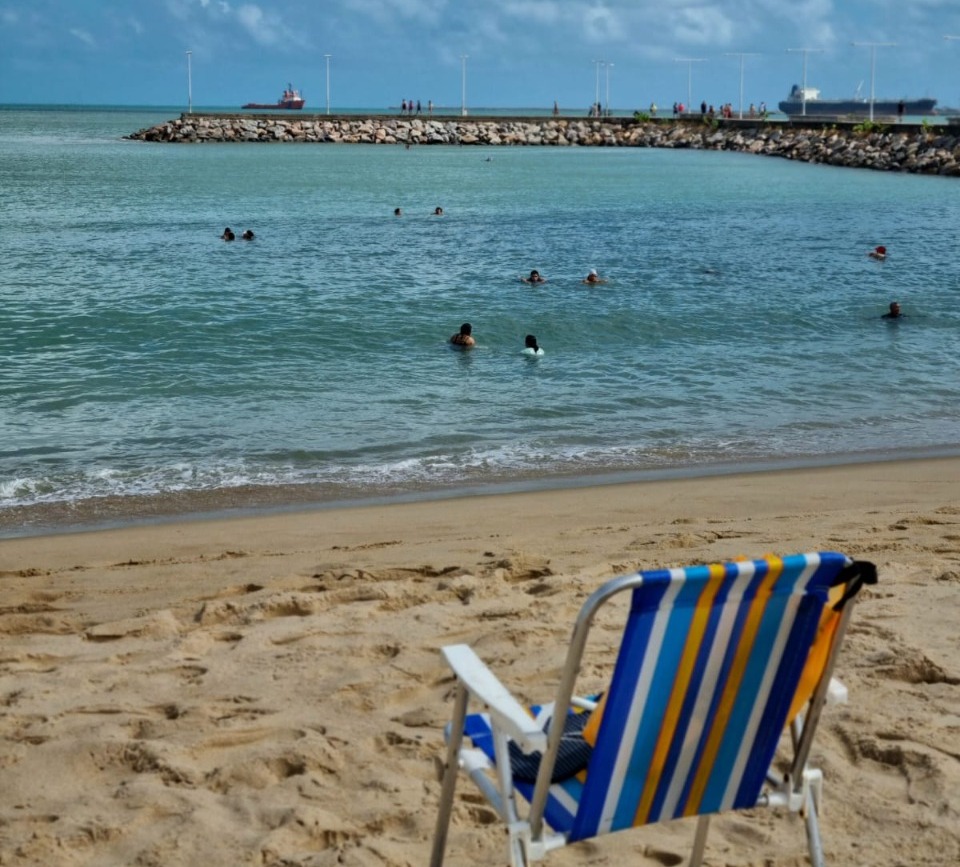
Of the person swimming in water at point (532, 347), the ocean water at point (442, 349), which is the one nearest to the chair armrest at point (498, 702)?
the ocean water at point (442, 349)

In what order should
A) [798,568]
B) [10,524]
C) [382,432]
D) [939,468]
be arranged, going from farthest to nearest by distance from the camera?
[382,432]
[939,468]
[10,524]
[798,568]

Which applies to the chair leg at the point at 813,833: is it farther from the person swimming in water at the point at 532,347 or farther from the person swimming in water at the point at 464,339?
the person swimming in water at the point at 464,339

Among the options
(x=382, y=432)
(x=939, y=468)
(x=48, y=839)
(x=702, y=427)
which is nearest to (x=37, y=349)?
(x=382, y=432)

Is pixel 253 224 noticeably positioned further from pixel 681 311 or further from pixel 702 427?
pixel 702 427

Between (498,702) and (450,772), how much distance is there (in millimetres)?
321

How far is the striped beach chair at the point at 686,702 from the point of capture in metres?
2.59

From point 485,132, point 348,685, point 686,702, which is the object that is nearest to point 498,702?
point 686,702

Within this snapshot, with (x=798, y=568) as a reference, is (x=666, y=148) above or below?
above

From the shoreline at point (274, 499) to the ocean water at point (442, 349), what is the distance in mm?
44

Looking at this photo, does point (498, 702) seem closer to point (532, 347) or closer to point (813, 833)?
point (813, 833)

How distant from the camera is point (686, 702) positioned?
2.71 metres

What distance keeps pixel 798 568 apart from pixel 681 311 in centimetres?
1701

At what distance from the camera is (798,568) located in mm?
2625

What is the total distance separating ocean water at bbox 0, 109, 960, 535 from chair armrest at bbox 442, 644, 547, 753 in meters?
6.12
